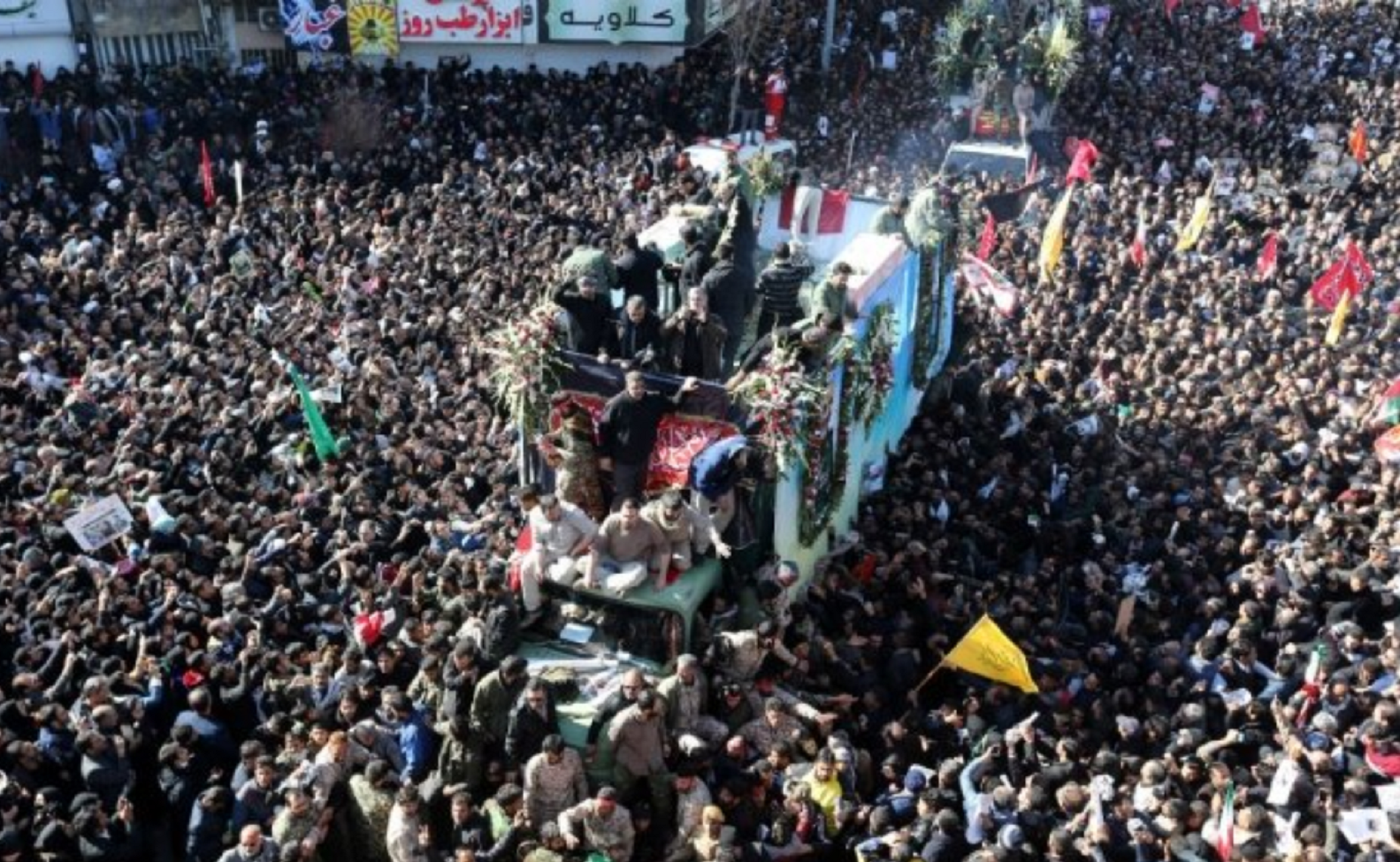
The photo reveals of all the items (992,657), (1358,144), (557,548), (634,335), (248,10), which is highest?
(248,10)

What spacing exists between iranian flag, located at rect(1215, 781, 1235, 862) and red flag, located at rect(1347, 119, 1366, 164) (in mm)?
19571

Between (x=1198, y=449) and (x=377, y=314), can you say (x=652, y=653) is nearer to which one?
(x=1198, y=449)

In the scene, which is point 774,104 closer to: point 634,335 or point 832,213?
point 832,213

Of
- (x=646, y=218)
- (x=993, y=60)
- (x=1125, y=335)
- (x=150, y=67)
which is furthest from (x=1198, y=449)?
(x=150, y=67)

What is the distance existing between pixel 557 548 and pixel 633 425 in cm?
116

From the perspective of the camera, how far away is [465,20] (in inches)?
1203

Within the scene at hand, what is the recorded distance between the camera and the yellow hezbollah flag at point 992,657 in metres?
10.5

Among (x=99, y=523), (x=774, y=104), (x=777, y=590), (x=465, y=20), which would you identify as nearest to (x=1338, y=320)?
(x=777, y=590)

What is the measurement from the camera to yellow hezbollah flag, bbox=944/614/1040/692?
34.4ft

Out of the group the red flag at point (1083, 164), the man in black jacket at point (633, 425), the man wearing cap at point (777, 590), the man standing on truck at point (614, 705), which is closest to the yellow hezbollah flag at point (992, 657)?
the man wearing cap at point (777, 590)

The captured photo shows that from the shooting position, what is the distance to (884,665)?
11.1 meters

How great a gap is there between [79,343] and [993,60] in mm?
19205

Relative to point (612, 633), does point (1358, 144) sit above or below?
above

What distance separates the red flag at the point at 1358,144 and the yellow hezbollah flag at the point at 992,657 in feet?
60.7
